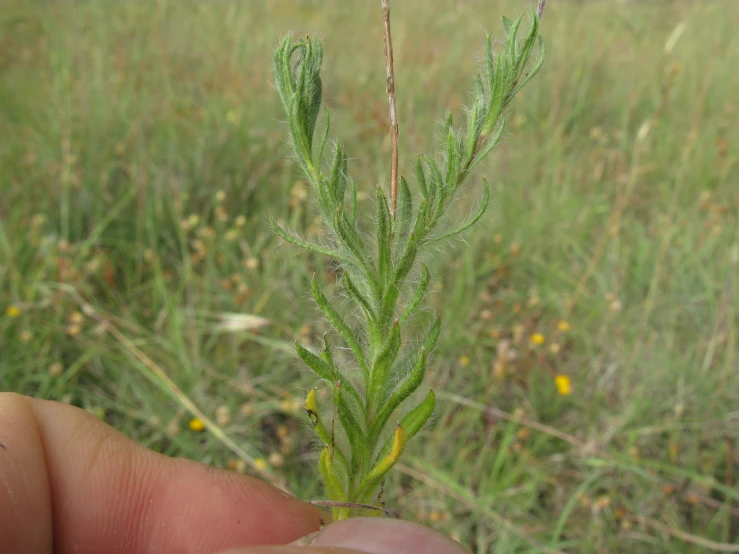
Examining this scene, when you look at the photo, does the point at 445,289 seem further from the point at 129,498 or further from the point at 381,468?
the point at 381,468

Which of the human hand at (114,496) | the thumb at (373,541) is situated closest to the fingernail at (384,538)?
the thumb at (373,541)

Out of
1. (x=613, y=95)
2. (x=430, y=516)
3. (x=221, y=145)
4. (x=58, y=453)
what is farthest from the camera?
(x=613, y=95)

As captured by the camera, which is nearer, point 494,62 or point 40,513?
point 494,62

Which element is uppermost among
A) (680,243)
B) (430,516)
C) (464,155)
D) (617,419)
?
(464,155)

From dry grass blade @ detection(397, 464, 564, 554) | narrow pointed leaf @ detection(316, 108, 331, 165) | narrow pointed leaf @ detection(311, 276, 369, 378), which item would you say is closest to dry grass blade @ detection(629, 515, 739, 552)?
dry grass blade @ detection(397, 464, 564, 554)

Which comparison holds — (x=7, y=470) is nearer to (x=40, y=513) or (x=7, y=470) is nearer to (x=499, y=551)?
(x=40, y=513)

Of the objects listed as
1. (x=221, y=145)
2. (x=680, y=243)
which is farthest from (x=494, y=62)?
(x=221, y=145)

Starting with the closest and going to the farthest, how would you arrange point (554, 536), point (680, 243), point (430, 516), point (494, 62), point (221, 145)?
point (494, 62) → point (554, 536) → point (430, 516) → point (680, 243) → point (221, 145)
